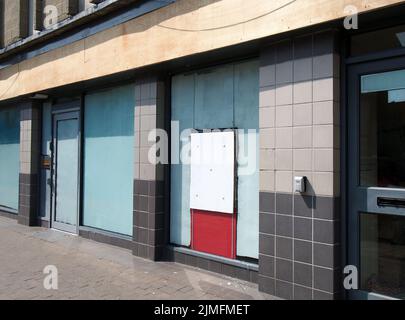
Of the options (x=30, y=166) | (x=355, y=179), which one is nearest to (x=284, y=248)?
(x=355, y=179)

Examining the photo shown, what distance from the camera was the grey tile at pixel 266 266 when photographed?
15.7 feet

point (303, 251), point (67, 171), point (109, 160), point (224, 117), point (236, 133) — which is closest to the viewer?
point (303, 251)

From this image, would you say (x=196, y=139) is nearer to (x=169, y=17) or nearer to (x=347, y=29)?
(x=169, y=17)

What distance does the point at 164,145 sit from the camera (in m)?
6.48

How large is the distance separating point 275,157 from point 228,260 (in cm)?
163

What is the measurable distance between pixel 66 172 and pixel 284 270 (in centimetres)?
563

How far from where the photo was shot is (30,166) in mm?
9422

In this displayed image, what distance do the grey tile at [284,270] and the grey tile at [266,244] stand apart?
15 cm

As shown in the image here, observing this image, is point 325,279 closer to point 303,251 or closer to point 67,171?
point 303,251

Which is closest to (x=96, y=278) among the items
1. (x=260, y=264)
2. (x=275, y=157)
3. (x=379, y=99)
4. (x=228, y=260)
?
(x=228, y=260)

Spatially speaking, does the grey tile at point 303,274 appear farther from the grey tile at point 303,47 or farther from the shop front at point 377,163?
the grey tile at point 303,47

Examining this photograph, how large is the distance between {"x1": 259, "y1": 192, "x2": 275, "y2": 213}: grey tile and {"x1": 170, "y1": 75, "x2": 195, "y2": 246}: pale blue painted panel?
1.59 meters

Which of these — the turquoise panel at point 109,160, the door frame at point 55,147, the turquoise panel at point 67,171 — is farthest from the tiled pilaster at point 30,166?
the turquoise panel at point 109,160

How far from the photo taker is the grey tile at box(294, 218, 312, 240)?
445 centimetres
